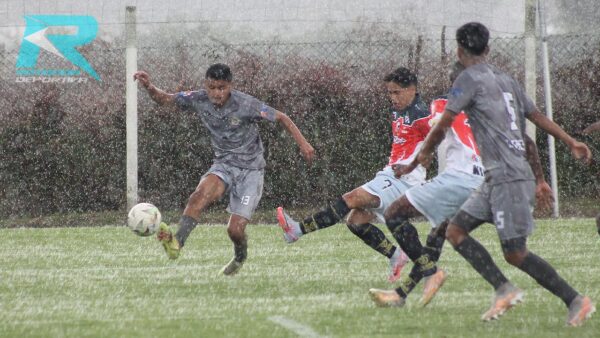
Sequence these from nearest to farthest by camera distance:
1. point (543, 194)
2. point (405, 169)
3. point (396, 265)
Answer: point (543, 194) < point (405, 169) < point (396, 265)

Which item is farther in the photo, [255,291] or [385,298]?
[255,291]

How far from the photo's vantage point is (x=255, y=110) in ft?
32.2

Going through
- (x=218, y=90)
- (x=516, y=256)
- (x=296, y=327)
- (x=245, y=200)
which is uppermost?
(x=218, y=90)

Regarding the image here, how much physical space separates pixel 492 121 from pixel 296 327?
1571mm

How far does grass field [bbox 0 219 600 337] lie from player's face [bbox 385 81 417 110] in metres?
1.33

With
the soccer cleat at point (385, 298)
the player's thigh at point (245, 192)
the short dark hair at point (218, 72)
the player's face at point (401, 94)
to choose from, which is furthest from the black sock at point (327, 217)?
the soccer cleat at point (385, 298)

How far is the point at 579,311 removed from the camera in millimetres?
6379

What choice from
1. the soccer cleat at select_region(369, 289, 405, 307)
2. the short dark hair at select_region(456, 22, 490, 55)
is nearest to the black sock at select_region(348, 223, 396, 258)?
the soccer cleat at select_region(369, 289, 405, 307)

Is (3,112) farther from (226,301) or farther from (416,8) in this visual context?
(226,301)

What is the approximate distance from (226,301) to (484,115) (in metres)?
2.13

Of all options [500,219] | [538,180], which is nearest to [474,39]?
[538,180]

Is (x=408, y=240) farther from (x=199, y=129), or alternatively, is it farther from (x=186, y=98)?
(x=199, y=129)

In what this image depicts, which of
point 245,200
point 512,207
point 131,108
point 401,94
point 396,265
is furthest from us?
point 131,108

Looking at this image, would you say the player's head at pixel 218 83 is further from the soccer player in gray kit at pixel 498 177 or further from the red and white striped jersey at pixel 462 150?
the soccer player in gray kit at pixel 498 177
